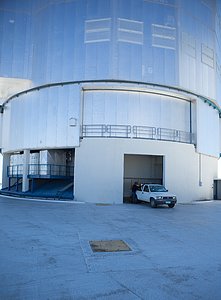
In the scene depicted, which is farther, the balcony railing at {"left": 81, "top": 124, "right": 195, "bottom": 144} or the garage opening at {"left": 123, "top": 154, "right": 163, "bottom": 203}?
the garage opening at {"left": 123, "top": 154, "right": 163, "bottom": 203}

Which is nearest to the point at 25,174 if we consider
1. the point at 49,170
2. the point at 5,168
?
the point at 49,170

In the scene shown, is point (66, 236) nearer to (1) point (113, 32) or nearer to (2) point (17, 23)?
(1) point (113, 32)

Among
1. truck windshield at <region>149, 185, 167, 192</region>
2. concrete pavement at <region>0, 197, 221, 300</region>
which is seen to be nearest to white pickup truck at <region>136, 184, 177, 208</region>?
truck windshield at <region>149, 185, 167, 192</region>

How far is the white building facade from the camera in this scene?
19.8 metres

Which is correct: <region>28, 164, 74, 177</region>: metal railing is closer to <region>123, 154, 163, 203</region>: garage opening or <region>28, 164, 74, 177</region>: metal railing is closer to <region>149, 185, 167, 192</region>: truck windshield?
<region>123, 154, 163, 203</region>: garage opening

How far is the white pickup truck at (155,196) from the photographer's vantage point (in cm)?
1644

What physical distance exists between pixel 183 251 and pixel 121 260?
1793mm

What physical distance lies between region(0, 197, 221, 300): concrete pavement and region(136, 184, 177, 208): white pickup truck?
250 inches

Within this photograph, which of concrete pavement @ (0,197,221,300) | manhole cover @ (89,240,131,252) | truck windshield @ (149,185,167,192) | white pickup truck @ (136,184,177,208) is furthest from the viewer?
truck windshield @ (149,185,167,192)

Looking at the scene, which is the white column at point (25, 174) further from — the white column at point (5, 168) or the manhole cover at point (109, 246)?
the manhole cover at point (109, 246)

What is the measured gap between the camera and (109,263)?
5785 millimetres

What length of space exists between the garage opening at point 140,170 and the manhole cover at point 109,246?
1616 cm

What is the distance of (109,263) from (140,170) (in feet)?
62.0

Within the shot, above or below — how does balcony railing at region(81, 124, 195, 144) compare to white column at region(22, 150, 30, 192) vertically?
above
